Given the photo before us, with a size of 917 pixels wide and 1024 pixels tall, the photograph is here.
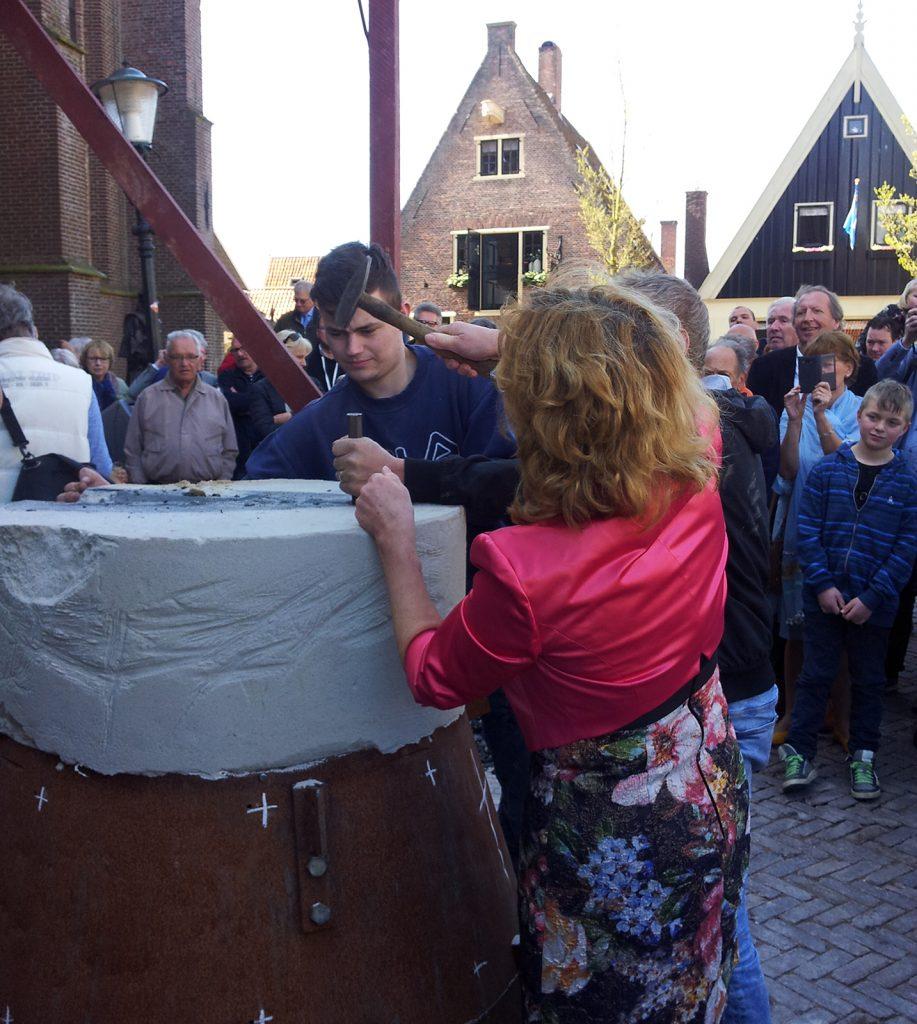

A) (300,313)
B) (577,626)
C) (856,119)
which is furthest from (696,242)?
(577,626)

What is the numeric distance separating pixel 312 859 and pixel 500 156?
1046 inches

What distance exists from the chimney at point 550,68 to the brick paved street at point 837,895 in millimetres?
26174

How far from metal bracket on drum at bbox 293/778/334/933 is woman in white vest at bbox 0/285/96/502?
7.03 feet

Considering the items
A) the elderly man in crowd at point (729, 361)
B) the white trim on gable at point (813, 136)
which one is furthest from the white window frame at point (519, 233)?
the elderly man in crowd at point (729, 361)

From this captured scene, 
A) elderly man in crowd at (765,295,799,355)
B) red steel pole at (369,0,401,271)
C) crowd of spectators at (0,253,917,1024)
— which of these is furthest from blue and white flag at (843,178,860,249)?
red steel pole at (369,0,401,271)

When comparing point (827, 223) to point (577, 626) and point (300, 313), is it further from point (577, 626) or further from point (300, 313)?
point (577, 626)

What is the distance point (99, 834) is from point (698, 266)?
85.1 ft

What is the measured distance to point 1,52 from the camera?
15266 millimetres

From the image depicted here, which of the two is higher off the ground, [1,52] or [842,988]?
[1,52]

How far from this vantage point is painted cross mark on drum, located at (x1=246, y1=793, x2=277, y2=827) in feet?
6.32

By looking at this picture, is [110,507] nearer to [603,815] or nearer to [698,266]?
[603,815]

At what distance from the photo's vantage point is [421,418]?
2678 millimetres

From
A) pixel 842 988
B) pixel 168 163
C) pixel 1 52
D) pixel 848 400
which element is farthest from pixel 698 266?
pixel 842 988

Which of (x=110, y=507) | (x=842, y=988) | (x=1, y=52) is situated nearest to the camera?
(x=110, y=507)
